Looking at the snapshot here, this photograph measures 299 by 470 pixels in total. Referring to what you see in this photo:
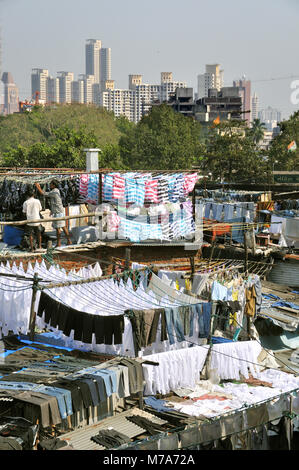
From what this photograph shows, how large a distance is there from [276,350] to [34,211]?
19.4 feet

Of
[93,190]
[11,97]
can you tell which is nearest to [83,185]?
[93,190]

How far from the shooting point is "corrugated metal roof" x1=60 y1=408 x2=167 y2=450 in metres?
7.46

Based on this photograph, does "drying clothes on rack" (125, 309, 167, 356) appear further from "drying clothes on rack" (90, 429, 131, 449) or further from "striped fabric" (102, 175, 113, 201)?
"striped fabric" (102, 175, 113, 201)

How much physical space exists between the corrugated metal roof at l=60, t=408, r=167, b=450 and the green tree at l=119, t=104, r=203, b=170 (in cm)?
4367

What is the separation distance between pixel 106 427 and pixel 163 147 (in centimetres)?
4492

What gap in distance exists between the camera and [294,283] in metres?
19.4

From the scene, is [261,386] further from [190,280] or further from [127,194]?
[127,194]

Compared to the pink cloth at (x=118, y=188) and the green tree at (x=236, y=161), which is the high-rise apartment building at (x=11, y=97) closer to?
the green tree at (x=236, y=161)

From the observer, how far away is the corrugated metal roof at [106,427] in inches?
294

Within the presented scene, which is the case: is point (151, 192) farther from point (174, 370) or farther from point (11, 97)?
point (11, 97)

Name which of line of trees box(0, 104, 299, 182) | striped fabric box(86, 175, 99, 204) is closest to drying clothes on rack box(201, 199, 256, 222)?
striped fabric box(86, 175, 99, 204)

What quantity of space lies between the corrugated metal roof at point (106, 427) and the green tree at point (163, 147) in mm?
43667

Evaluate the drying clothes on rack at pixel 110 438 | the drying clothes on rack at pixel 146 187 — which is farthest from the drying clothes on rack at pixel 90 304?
the drying clothes on rack at pixel 146 187

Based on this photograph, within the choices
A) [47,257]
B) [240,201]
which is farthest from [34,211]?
[240,201]
